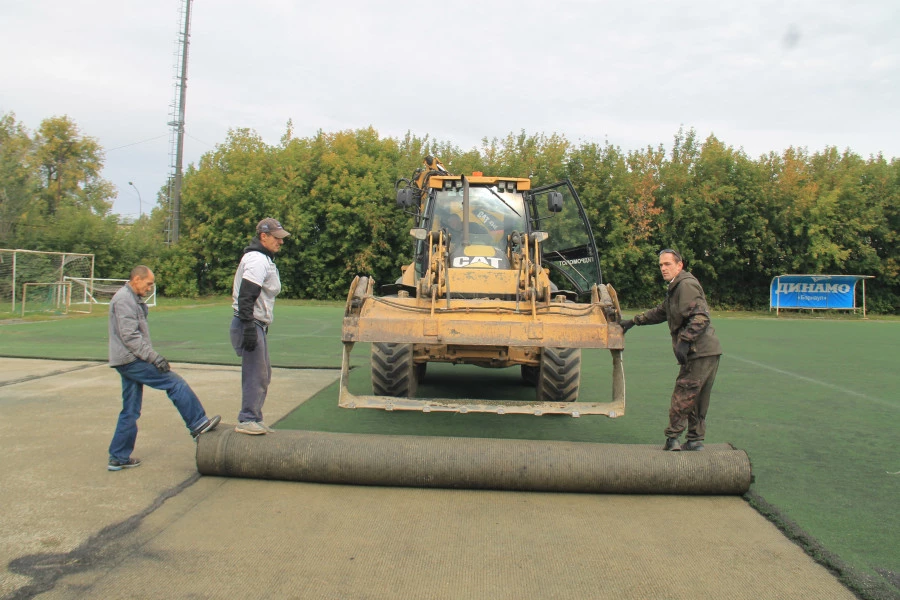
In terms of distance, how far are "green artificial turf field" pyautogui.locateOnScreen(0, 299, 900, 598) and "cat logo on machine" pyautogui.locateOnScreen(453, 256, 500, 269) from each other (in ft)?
5.54

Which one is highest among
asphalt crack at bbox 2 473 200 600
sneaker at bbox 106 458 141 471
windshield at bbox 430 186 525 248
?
windshield at bbox 430 186 525 248

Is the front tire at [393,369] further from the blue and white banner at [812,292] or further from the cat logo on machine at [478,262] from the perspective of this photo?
the blue and white banner at [812,292]

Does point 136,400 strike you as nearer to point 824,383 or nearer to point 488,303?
point 488,303

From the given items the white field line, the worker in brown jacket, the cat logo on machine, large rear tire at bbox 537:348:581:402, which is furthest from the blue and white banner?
the worker in brown jacket

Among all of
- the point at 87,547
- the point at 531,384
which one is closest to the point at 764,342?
the point at 531,384

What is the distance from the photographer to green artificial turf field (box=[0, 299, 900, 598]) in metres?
4.42

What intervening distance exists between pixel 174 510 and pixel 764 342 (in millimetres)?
14794

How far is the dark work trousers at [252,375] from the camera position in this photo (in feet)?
17.8

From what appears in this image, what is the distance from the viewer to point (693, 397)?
5.43 metres

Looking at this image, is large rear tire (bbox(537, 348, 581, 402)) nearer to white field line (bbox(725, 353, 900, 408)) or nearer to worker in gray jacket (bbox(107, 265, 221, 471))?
worker in gray jacket (bbox(107, 265, 221, 471))

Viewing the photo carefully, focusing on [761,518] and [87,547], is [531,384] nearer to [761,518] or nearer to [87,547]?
[761,518]

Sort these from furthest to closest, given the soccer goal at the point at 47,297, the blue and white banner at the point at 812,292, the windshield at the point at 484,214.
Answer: the blue and white banner at the point at 812,292, the soccer goal at the point at 47,297, the windshield at the point at 484,214

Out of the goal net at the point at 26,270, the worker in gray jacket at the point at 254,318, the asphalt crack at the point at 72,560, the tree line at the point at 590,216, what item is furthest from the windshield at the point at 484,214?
the tree line at the point at 590,216

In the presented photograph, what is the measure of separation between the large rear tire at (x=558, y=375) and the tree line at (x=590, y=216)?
23.9m
